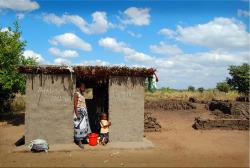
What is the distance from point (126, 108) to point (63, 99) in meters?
2.10

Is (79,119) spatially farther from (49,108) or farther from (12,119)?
(12,119)

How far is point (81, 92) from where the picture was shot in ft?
39.6

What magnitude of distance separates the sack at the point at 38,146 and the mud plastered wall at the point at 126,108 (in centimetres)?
227

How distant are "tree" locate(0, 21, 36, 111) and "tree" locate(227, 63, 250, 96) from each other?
30.4 metres

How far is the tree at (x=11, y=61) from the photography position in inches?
726

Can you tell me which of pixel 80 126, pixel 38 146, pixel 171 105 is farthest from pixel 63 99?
pixel 171 105

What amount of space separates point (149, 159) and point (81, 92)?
3.30 m

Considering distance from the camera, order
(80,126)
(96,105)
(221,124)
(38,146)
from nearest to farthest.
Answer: (38,146)
(80,126)
(96,105)
(221,124)

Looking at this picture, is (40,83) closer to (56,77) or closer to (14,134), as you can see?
(56,77)

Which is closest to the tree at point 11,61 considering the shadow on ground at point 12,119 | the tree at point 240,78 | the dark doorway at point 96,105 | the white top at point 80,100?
the shadow on ground at point 12,119

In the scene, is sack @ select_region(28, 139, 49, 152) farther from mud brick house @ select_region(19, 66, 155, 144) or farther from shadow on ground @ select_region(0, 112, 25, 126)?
shadow on ground @ select_region(0, 112, 25, 126)

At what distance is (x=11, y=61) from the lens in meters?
19.1

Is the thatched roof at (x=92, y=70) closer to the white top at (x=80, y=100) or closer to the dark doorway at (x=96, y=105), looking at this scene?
the white top at (x=80, y=100)

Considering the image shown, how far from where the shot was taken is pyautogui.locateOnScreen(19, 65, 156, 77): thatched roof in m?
11.6
